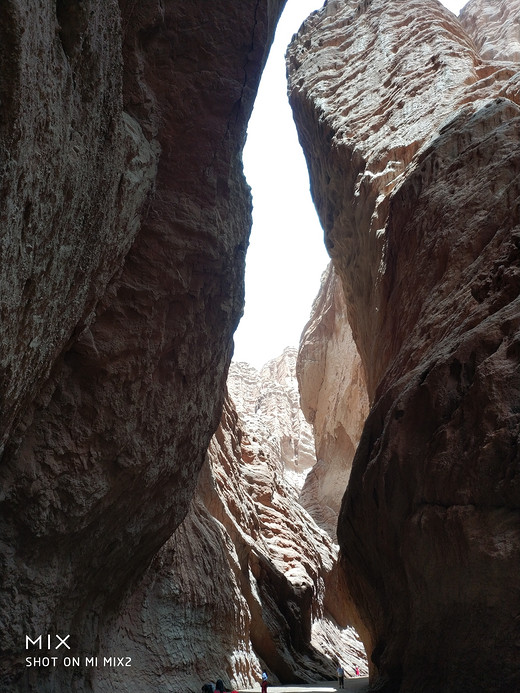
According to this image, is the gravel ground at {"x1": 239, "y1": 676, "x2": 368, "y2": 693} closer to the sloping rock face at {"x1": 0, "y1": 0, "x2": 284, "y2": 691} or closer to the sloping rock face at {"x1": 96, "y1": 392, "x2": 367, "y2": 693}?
the sloping rock face at {"x1": 96, "y1": 392, "x2": 367, "y2": 693}

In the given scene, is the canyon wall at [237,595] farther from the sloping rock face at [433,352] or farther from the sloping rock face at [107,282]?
the sloping rock face at [433,352]

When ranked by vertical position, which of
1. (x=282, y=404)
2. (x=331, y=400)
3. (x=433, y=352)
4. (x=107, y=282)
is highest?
(x=282, y=404)

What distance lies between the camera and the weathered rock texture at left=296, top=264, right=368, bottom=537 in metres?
26.7

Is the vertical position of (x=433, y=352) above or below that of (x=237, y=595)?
above

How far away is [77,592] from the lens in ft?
23.5

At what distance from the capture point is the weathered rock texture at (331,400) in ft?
87.6

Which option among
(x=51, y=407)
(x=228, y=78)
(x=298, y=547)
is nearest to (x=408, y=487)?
(x=51, y=407)

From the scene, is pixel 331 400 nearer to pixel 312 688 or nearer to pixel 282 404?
pixel 312 688

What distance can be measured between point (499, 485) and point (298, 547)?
13274 mm

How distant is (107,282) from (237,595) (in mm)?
8321

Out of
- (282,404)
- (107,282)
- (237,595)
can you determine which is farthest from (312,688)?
(282,404)

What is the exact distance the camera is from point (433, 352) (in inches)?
310

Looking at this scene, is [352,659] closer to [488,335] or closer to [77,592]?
[77,592]

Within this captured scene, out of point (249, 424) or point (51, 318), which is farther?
point (249, 424)
